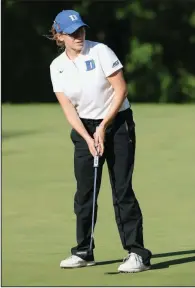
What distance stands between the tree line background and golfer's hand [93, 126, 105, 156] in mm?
22475

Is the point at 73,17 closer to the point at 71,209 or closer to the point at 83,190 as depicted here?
the point at 83,190

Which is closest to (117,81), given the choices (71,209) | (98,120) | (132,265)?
(98,120)

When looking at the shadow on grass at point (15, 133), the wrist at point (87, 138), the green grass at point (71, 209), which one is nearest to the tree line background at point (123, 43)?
the green grass at point (71, 209)

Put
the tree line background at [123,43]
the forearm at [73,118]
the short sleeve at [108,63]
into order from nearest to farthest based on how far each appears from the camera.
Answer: the short sleeve at [108,63]
the forearm at [73,118]
the tree line background at [123,43]

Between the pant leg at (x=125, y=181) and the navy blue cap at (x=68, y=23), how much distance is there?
25.5 inches

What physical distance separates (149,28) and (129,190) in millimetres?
23199

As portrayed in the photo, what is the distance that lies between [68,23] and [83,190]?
1.12 metres

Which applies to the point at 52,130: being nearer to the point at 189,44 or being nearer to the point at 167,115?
the point at 167,115

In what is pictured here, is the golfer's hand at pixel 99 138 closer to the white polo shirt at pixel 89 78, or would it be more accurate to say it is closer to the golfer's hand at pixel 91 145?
the golfer's hand at pixel 91 145

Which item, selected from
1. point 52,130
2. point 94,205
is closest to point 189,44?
point 52,130

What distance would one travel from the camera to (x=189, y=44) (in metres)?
29.5

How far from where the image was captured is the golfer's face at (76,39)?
6.24 metres

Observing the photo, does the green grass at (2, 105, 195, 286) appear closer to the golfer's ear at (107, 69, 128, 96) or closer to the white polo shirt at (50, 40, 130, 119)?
the white polo shirt at (50, 40, 130, 119)

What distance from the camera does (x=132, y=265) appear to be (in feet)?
20.7
